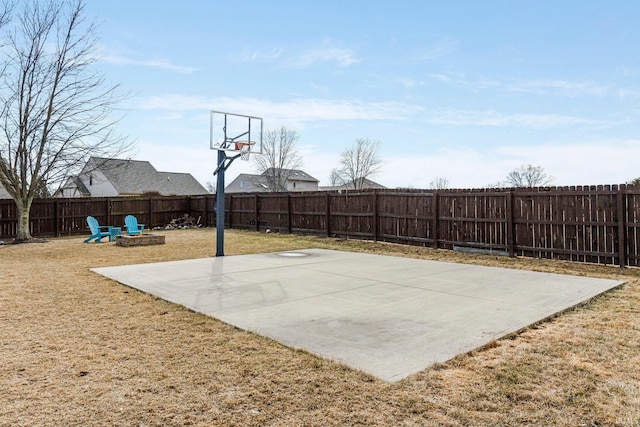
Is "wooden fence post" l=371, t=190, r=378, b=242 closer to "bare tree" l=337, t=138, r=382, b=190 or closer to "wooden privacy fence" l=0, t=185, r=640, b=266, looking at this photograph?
"wooden privacy fence" l=0, t=185, r=640, b=266

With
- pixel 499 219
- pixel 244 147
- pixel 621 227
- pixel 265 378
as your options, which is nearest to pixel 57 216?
pixel 244 147

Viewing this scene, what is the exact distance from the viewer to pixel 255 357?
308 centimetres

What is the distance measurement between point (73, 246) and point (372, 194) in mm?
8955

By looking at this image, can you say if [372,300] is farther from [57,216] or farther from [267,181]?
[267,181]

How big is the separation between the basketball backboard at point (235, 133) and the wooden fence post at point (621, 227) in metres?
8.09

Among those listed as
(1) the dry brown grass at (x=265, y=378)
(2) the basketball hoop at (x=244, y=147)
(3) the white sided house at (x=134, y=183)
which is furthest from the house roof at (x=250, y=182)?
(1) the dry brown grass at (x=265, y=378)

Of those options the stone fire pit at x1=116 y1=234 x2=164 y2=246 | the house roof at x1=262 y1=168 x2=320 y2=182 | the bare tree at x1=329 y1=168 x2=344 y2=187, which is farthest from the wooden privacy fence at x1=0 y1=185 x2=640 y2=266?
the bare tree at x1=329 y1=168 x2=344 y2=187

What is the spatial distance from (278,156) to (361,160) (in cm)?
956

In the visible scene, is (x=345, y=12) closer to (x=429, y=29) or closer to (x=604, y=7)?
(x=429, y=29)

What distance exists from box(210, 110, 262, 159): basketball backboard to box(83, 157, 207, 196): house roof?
70.5 feet

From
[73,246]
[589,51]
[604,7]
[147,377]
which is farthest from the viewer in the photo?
[73,246]

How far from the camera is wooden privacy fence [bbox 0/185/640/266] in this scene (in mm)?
7770

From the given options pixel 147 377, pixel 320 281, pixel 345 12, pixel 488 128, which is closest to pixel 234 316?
pixel 147 377

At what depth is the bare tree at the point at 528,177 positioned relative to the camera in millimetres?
32188
